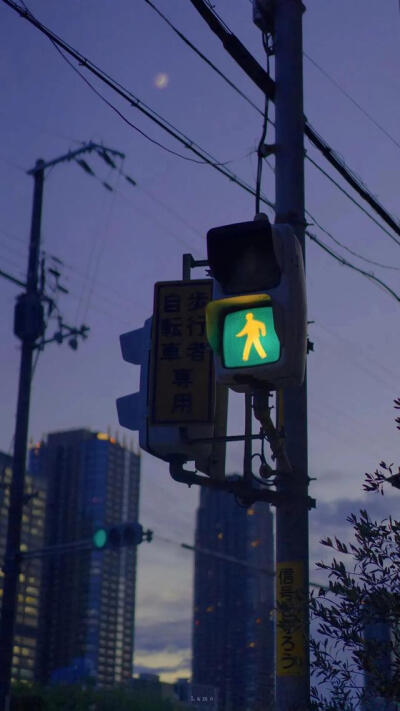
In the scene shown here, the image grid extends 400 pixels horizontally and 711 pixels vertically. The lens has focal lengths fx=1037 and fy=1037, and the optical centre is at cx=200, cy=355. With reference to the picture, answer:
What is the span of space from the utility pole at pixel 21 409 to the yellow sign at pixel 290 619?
1548cm

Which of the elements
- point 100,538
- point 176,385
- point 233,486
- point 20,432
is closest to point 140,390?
point 176,385

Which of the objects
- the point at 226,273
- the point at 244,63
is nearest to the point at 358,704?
the point at 226,273

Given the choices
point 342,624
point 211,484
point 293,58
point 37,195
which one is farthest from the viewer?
point 37,195

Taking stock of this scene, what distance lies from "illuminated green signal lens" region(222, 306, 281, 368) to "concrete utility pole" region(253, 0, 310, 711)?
5.38 ft

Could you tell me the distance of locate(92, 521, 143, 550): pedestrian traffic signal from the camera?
70.1 feet

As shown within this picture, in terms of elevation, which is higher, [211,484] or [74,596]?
[74,596]

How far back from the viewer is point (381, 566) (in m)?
6.21

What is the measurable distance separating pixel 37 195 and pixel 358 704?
2215 cm

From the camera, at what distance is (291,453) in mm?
6953

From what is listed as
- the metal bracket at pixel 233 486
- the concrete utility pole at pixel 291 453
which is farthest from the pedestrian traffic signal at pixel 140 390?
the concrete utility pole at pixel 291 453

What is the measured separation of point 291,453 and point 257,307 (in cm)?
221

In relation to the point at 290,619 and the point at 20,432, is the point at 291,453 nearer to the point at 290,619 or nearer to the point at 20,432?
the point at 290,619

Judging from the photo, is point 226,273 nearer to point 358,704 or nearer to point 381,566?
point 381,566

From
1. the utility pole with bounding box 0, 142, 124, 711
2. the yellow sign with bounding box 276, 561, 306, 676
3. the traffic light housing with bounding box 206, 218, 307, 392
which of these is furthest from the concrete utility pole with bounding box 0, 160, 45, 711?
the traffic light housing with bounding box 206, 218, 307, 392
